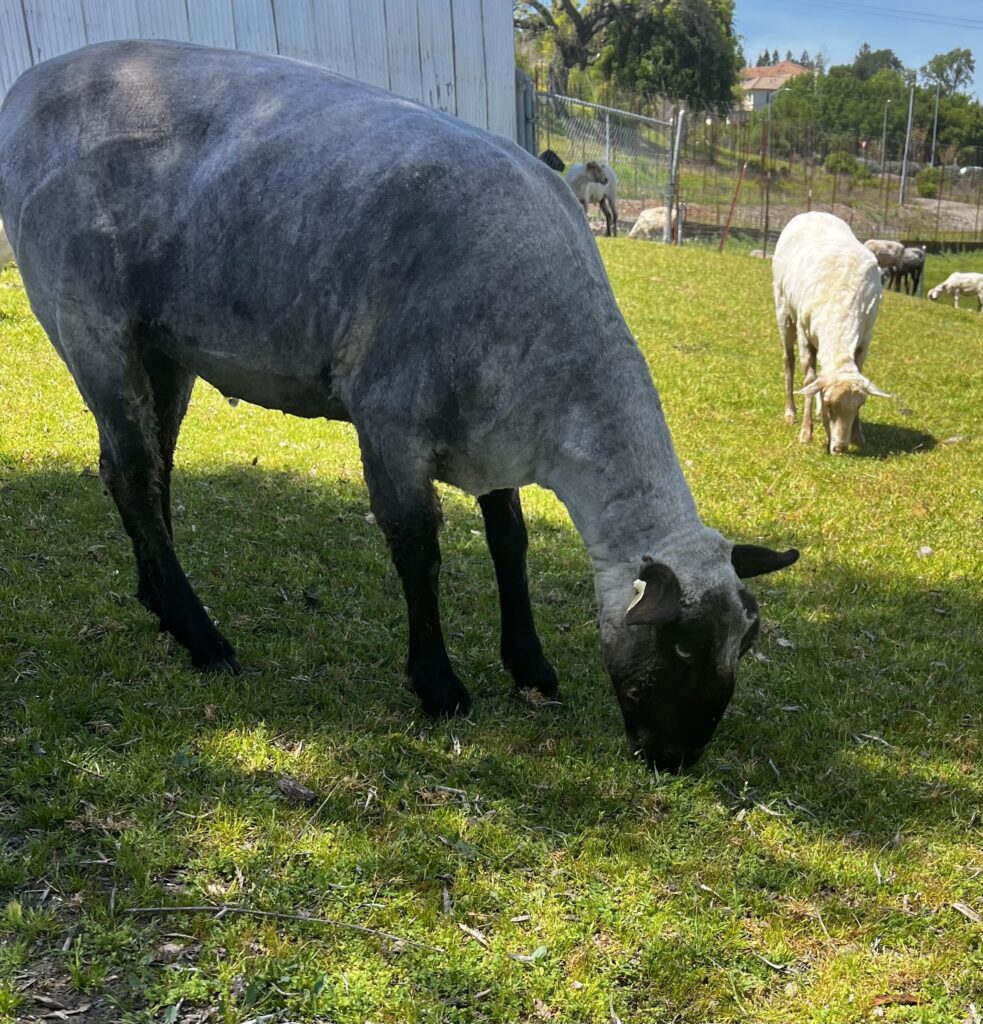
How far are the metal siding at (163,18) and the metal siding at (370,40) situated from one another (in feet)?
6.75

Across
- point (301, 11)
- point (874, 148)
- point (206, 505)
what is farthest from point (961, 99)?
point (206, 505)

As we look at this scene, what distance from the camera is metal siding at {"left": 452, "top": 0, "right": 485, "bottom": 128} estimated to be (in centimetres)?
1345

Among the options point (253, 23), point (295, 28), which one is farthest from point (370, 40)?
point (253, 23)

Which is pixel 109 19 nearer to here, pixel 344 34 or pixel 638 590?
pixel 344 34

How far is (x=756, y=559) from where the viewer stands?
3713 mm

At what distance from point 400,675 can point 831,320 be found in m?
6.44

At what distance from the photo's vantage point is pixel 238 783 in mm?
3727

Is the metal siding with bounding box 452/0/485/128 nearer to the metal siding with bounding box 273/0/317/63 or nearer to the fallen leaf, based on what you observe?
the metal siding with bounding box 273/0/317/63

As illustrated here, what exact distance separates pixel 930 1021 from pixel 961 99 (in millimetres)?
94677

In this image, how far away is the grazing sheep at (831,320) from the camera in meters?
9.16

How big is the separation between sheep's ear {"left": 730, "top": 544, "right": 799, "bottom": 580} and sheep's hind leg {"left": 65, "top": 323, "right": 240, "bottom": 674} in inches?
85.8


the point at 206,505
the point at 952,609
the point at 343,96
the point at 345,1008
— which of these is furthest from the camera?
the point at 206,505

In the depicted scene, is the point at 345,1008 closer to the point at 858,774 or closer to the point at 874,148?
the point at 858,774

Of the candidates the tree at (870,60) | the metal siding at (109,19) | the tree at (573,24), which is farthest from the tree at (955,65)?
the metal siding at (109,19)
